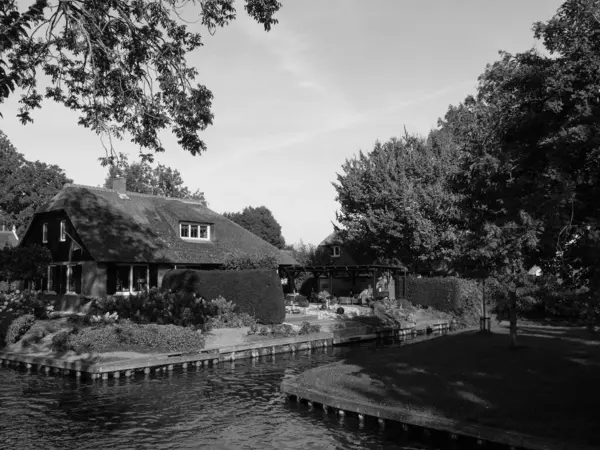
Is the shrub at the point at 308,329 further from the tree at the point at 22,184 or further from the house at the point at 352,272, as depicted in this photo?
the tree at the point at 22,184

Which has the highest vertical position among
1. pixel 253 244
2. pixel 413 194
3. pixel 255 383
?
pixel 413 194

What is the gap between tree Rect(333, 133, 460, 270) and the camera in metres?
43.8

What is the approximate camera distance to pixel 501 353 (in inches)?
779

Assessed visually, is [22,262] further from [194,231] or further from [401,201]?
[401,201]

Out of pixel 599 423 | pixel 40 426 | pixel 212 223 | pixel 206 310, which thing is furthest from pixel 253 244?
pixel 599 423

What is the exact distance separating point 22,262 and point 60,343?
12.2 metres

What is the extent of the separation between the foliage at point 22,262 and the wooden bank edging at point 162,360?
34.1ft

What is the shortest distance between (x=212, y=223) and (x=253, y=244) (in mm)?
4040

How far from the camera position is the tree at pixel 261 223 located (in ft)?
288

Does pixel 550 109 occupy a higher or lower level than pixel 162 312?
higher

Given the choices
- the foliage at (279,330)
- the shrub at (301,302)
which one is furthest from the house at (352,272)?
the foliage at (279,330)

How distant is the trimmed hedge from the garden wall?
1563cm

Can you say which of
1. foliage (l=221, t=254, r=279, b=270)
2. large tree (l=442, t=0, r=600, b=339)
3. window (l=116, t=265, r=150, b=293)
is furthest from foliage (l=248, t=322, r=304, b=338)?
large tree (l=442, t=0, r=600, b=339)

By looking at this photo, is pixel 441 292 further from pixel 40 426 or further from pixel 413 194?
pixel 40 426
